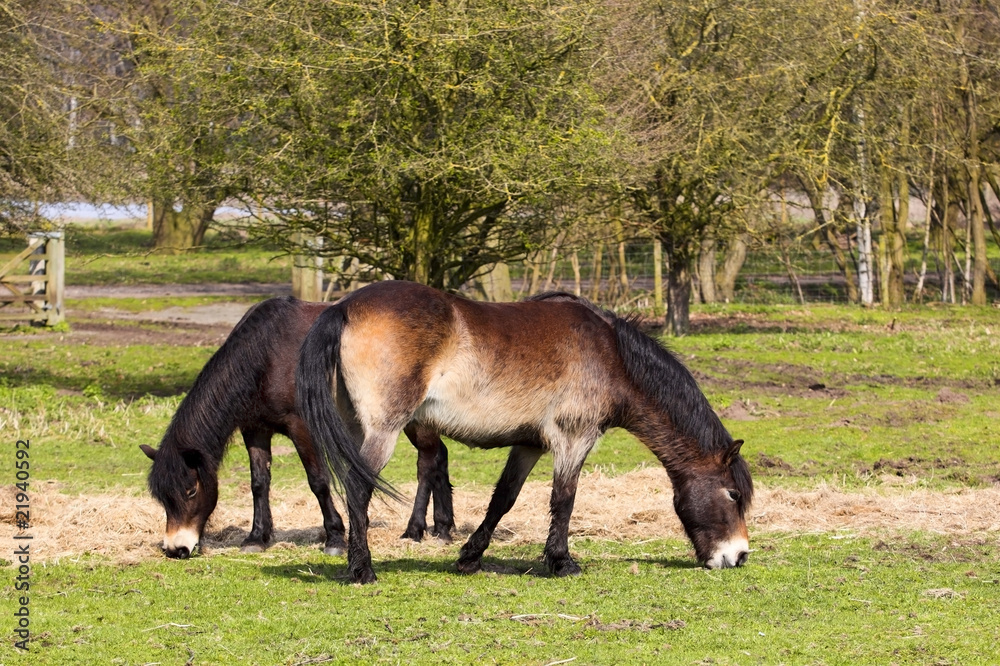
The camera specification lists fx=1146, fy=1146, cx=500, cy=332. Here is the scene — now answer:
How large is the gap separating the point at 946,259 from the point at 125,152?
17170 millimetres

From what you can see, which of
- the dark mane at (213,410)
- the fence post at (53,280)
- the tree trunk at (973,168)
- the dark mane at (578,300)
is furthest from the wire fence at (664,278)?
the dark mane at (213,410)

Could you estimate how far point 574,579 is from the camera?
6.38 m

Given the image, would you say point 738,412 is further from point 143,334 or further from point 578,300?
point 143,334

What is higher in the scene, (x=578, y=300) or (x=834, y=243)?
(x=834, y=243)

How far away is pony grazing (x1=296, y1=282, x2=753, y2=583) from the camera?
610cm

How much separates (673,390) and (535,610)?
181 cm

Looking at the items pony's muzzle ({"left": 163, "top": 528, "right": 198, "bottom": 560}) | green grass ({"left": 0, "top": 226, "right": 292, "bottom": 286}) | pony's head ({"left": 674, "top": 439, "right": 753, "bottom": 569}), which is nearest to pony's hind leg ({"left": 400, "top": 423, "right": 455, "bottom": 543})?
pony's muzzle ({"left": 163, "top": 528, "right": 198, "bottom": 560})

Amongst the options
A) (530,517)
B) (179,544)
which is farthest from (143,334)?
(179,544)

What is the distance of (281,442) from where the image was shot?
1173 centimetres

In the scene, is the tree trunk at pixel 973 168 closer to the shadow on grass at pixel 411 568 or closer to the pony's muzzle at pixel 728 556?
the pony's muzzle at pixel 728 556

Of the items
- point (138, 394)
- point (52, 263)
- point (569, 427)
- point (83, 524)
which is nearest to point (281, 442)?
point (138, 394)

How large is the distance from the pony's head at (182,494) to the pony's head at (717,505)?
288 cm

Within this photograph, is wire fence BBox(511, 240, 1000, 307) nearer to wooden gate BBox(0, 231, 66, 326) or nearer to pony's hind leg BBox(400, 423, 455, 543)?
wooden gate BBox(0, 231, 66, 326)

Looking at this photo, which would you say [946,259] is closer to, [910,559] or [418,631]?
[910,559]
